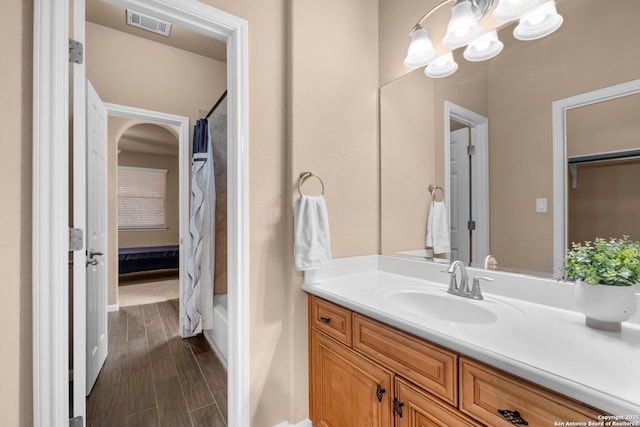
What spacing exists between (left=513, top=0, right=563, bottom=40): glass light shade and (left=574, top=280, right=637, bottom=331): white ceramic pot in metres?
0.99

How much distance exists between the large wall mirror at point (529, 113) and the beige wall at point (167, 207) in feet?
18.5

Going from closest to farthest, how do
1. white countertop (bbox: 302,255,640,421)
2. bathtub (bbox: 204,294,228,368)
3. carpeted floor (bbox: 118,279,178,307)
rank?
white countertop (bbox: 302,255,640,421)
bathtub (bbox: 204,294,228,368)
carpeted floor (bbox: 118,279,178,307)

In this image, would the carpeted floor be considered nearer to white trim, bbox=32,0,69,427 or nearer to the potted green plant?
white trim, bbox=32,0,69,427

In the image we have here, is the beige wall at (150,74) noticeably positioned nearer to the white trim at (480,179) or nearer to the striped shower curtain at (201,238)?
the striped shower curtain at (201,238)

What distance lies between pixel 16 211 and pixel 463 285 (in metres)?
1.82

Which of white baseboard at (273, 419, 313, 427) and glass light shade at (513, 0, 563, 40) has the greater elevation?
glass light shade at (513, 0, 563, 40)

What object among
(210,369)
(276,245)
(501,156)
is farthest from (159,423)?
(501,156)

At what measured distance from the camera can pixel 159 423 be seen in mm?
1679

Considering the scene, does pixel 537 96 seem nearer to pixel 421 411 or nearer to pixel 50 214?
pixel 421 411

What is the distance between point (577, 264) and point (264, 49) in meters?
1.60

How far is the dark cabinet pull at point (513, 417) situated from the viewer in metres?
0.74

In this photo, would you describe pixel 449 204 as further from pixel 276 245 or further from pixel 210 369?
pixel 210 369

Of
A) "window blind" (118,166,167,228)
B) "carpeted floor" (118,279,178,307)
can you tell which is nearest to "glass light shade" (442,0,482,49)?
"carpeted floor" (118,279,178,307)

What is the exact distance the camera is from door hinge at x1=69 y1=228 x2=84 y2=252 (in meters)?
1.27
